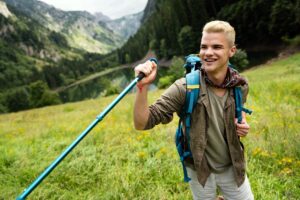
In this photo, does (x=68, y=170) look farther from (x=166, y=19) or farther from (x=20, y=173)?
(x=166, y=19)

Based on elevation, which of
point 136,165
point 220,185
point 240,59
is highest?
point 220,185

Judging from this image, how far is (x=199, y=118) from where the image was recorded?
8.92 feet

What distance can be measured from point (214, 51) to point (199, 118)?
64 centimetres

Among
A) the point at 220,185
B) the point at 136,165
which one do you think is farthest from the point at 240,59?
the point at 220,185

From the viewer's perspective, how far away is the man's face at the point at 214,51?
268 cm

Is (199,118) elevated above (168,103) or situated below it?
below

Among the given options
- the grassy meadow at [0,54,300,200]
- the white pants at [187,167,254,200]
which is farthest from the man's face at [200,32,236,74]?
the grassy meadow at [0,54,300,200]

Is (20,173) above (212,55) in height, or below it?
below

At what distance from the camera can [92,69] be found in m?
174

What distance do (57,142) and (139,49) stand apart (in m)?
115

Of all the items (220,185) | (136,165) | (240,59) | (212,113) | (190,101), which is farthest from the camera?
(240,59)

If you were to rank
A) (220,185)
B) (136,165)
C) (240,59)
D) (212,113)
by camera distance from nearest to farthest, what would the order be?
(212,113) → (220,185) → (136,165) → (240,59)

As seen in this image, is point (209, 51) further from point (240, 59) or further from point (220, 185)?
point (240, 59)

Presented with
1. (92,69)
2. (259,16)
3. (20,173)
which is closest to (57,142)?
(20,173)
